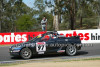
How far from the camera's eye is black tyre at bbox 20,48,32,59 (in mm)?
9476

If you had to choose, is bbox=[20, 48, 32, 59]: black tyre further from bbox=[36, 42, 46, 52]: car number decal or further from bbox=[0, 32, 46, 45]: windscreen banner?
bbox=[0, 32, 46, 45]: windscreen banner

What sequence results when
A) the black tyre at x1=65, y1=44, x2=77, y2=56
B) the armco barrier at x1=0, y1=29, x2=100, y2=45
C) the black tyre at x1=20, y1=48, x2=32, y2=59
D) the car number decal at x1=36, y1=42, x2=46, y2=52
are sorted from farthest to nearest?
1. the armco barrier at x1=0, y1=29, x2=100, y2=45
2. the black tyre at x1=65, y1=44, x2=77, y2=56
3. the car number decal at x1=36, y1=42, x2=46, y2=52
4. the black tyre at x1=20, y1=48, x2=32, y2=59

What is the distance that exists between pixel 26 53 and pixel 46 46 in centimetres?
104

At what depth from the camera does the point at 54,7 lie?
2958 cm

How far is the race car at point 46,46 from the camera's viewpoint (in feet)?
31.1

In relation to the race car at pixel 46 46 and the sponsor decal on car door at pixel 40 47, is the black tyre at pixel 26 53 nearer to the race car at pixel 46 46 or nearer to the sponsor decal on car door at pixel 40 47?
the race car at pixel 46 46

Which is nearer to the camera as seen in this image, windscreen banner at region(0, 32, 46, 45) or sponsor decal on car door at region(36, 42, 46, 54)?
sponsor decal on car door at region(36, 42, 46, 54)

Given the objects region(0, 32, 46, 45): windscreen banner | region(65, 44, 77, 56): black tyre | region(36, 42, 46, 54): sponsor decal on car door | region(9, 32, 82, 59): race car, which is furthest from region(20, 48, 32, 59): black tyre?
region(0, 32, 46, 45): windscreen banner

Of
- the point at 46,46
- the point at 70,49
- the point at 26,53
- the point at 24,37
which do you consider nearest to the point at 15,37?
the point at 24,37

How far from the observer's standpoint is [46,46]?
9719mm

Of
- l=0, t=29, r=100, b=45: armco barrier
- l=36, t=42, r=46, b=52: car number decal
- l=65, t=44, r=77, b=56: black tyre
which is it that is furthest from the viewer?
l=0, t=29, r=100, b=45: armco barrier

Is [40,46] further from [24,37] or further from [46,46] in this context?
[24,37]

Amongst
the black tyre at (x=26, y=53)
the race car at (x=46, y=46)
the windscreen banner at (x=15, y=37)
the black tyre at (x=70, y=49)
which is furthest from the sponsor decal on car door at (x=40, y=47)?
the windscreen banner at (x=15, y=37)

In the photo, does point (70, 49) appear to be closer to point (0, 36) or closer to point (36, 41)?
point (36, 41)
